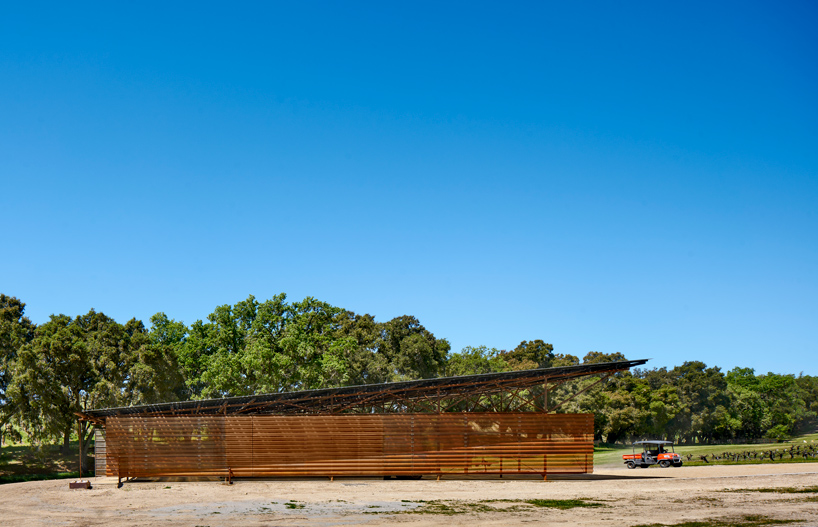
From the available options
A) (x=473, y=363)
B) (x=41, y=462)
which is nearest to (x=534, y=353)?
(x=473, y=363)

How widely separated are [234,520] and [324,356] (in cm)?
3190

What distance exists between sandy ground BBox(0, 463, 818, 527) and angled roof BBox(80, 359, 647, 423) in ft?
10.5

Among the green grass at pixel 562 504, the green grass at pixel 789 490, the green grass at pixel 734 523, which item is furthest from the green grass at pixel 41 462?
the green grass at pixel 789 490

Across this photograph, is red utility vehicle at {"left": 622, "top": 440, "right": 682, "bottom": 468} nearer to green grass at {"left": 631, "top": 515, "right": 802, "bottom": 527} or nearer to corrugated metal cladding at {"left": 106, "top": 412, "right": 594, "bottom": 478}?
corrugated metal cladding at {"left": 106, "top": 412, "right": 594, "bottom": 478}

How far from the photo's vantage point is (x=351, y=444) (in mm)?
28672

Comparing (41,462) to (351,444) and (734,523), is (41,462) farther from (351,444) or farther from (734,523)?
(734,523)

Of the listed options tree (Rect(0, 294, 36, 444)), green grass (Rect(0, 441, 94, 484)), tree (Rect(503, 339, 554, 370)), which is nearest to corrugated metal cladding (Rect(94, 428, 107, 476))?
green grass (Rect(0, 441, 94, 484))

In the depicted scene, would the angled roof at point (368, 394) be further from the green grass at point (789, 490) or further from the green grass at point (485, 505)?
the green grass at point (485, 505)

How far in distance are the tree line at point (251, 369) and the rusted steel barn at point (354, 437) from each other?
9.60ft

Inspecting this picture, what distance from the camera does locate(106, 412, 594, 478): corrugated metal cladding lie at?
92.0 ft

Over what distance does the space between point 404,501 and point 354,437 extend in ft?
27.8

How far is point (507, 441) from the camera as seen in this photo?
95.1ft

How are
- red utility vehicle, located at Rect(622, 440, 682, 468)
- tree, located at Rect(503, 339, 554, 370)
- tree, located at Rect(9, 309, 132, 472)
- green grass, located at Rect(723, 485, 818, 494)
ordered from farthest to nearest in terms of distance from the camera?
1. tree, located at Rect(503, 339, 554, 370)
2. tree, located at Rect(9, 309, 132, 472)
3. red utility vehicle, located at Rect(622, 440, 682, 468)
4. green grass, located at Rect(723, 485, 818, 494)

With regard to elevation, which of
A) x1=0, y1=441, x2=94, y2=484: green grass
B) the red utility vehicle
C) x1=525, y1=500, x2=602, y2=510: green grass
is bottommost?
x1=0, y1=441, x2=94, y2=484: green grass
